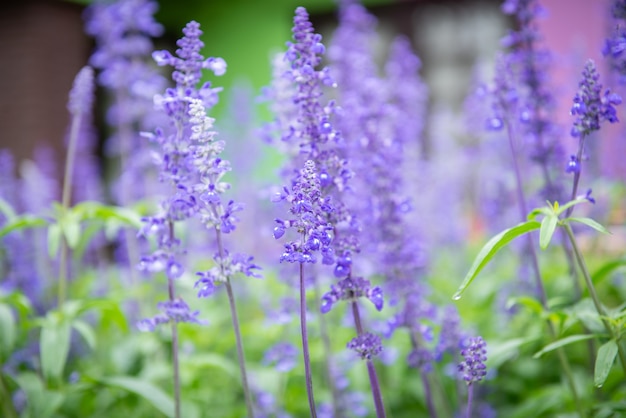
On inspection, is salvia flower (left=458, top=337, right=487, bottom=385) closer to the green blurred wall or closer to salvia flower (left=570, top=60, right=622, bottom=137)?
salvia flower (left=570, top=60, right=622, bottom=137)

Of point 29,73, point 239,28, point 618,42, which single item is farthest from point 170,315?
point 29,73

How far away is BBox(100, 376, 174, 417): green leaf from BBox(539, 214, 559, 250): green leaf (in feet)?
6.28

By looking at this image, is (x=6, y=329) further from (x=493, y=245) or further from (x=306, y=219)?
(x=493, y=245)

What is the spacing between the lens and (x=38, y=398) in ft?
10.4

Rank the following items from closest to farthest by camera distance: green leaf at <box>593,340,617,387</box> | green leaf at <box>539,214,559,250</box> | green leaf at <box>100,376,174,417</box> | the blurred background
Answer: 1. green leaf at <box>539,214,559,250</box>
2. green leaf at <box>593,340,617,387</box>
3. green leaf at <box>100,376,174,417</box>
4. the blurred background

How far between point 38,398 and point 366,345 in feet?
6.00

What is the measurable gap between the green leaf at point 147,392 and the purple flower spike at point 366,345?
3.81 ft

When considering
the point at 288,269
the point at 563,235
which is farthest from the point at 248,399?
the point at 563,235

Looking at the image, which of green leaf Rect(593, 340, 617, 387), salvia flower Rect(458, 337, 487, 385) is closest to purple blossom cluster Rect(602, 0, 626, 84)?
green leaf Rect(593, 340, 617, 387)

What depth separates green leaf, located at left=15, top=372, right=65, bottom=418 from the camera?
3088 millimetres

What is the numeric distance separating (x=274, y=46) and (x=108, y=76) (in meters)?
8.87

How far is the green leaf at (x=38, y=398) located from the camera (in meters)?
3.09

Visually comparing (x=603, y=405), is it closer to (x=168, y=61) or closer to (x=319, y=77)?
(x=319, y=77)

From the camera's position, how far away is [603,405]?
9.30 ft
